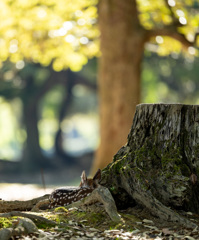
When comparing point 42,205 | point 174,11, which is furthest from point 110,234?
point 174,11

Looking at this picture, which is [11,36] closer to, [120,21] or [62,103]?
[120,21]

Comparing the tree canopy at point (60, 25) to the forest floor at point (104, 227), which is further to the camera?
the tree canopy at point (60, 25)

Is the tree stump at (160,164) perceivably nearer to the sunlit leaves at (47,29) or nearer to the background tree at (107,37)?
the background tree at (107,37)

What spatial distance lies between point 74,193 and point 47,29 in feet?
35.4

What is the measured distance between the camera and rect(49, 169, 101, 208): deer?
608cm

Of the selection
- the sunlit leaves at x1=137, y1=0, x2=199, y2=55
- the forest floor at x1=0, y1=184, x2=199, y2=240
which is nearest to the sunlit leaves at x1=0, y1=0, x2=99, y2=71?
the sunlit leaves at x1=137, y1=0, x2=199, y2=55

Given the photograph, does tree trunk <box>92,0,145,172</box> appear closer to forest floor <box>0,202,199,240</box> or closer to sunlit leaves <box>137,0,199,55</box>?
sunlit leaves <box>137,0,199,55</box>

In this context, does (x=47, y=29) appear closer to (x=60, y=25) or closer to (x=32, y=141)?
(x=60, y=25)

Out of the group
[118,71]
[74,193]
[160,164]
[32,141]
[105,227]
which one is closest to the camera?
[105,227]

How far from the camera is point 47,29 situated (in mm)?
16125

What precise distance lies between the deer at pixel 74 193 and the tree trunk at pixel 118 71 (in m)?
6.34

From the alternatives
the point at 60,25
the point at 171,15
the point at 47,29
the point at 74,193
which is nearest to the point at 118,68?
the point at 171,15

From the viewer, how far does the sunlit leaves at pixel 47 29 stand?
15.5m

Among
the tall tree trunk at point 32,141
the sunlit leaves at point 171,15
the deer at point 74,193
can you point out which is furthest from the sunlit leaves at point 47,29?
the tall tree trunk at point 32,141
